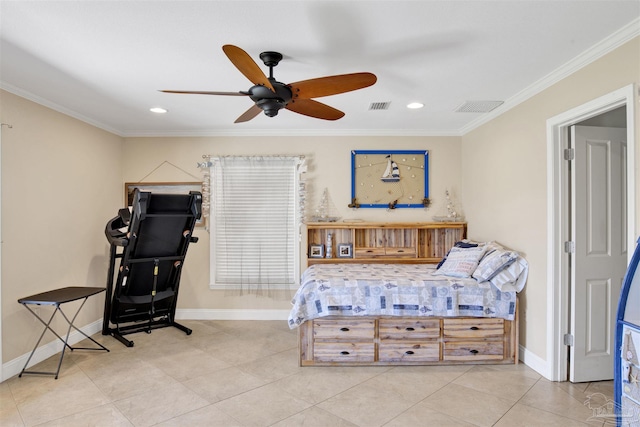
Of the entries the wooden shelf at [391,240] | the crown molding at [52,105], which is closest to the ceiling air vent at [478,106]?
the wooden shelf at [391,240]

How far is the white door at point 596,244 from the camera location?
2.75 m

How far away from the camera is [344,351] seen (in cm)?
315

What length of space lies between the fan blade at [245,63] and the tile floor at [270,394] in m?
2.24

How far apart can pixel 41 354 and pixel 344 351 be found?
9.46 ft

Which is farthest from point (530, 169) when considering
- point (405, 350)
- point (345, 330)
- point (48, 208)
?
point (48, 208)

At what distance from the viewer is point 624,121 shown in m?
2.91

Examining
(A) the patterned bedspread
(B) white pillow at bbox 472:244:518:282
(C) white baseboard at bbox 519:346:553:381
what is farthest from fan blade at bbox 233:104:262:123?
(C) white baseboard at bbox 519:346:553:381

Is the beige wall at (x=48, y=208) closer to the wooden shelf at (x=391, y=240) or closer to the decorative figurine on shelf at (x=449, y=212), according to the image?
the wooden shelf at (x=391, y=240)

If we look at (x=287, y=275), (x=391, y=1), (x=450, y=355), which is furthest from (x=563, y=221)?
(x=287, y=275)

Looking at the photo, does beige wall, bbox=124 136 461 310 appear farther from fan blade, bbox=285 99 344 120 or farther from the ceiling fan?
the ceiling fan

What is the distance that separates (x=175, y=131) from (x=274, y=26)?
2.97m

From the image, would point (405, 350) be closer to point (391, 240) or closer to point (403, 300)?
point (403, 300)

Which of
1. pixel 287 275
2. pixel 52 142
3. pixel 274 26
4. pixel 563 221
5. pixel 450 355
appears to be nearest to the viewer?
pixel 274 26

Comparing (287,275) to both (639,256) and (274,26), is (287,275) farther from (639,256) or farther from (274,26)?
(639,256)
